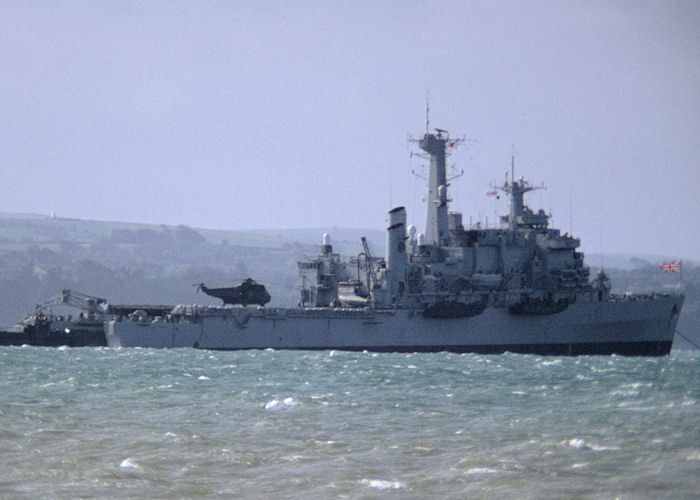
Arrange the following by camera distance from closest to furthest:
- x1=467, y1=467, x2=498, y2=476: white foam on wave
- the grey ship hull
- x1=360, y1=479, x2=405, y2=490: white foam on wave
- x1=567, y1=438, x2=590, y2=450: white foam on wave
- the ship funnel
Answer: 1. x1=360, y1=479, x2=405, y2=490: white foam on wave
2. x1=467, y1=467, x2=498, y2=476: white foam on wave
3. x1=567, y1=438, x2=590, y2=450: white foam on wave
4. the grey ship hull
5. the ship funnel

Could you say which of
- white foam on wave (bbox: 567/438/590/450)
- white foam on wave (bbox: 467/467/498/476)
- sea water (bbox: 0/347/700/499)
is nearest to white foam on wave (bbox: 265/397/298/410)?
sea water (bbox: 0/347/700/499)

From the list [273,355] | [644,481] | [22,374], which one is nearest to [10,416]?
[22,374]

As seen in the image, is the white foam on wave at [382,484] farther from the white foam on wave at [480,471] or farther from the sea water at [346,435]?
the white foam on wave at [480,471]

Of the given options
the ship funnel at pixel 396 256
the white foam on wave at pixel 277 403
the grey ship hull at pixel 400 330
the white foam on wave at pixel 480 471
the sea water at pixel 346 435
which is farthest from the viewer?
the ship funnel at pixel 396 256

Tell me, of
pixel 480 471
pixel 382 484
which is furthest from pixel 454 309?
pixel 382 484

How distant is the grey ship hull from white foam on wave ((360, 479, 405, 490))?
3915 cm

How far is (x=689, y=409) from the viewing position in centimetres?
2467

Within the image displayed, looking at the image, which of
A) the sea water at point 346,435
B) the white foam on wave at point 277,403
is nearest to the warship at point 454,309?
the sea water at point 346,435

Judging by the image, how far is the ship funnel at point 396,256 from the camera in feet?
184

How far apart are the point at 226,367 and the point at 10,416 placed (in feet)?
56.1

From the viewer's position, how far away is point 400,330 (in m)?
55.2

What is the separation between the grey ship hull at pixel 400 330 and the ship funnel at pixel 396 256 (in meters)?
1.85

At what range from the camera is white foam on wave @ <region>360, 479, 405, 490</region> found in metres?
15.1

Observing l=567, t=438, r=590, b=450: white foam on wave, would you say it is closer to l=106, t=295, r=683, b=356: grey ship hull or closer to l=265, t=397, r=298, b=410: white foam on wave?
l=265, t=397, r=298, b=410: white foam on wave
